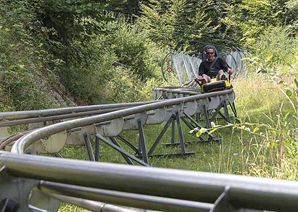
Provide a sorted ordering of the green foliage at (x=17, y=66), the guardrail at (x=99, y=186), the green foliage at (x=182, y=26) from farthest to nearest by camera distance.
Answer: the green foliage at (x=182, y=26), the green foliage at (x=17, y=66), the guardrail at (x=99, y=186)

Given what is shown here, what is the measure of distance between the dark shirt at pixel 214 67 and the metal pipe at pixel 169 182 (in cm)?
847

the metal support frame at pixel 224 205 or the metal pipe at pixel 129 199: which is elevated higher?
the metal support frame at pixel 224 205

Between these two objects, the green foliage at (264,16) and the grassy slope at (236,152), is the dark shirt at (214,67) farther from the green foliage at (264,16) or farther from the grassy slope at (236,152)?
the green foliage at (264,16)

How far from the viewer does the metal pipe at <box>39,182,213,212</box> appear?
1.05 m

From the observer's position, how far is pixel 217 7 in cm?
3023

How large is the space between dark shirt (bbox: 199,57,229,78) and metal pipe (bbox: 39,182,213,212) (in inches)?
330

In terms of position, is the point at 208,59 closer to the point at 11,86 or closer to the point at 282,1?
the point at 11,86

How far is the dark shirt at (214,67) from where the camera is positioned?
9492mm

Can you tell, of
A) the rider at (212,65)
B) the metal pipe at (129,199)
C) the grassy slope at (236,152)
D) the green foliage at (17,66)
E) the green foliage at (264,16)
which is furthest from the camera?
the green foliage at (264,16)

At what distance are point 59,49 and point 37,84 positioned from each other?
1491mm

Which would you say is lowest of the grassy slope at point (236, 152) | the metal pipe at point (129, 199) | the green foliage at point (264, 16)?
the grassy slope at point (236, 152)

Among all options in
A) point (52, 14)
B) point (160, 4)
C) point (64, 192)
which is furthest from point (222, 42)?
point (64, 192)

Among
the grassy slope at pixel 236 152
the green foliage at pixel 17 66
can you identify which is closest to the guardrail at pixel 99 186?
the grassy slope at pixel 236 152

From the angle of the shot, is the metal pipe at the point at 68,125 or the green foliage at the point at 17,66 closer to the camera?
the metal pipe at the point at 68,125
